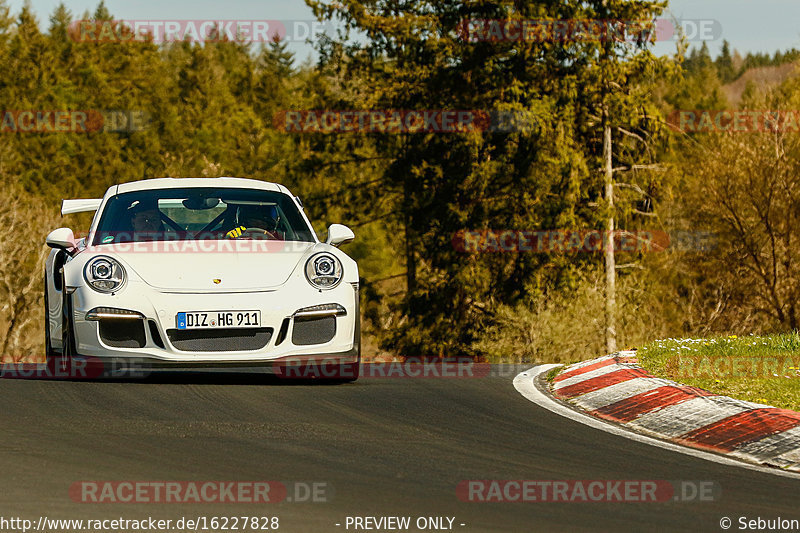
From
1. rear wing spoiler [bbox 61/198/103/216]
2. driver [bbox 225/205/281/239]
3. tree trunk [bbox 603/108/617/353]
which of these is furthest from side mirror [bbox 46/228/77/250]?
tree trunk [bbox 603/108/617/353]

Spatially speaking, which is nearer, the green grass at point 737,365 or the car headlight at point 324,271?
the green grass at point 737,365

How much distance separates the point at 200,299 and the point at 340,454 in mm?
2500

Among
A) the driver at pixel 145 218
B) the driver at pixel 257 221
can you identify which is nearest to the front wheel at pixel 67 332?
the driver at pixel 145 218

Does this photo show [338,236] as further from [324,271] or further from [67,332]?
[67,332]

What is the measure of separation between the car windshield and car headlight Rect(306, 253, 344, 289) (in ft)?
2.34

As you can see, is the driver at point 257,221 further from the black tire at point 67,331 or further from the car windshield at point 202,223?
the black tire at point 67,331

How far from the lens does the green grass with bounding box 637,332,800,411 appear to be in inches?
308

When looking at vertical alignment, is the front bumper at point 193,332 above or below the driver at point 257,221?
below

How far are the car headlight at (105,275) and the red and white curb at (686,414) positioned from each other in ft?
11.1

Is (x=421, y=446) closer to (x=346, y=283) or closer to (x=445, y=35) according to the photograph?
(x=346, y=283)

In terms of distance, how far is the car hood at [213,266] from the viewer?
26.6 ft

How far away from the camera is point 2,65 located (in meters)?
66.0

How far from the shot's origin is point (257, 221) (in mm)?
9336

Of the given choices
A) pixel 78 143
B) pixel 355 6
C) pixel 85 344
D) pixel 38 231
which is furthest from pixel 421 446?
pixel 78 143
